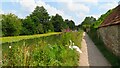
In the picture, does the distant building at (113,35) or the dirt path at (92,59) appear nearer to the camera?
the dirt path at (92,59)

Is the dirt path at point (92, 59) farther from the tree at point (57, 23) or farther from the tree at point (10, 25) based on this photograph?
the tree at point (57, 23)

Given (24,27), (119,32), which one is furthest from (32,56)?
(24,27)

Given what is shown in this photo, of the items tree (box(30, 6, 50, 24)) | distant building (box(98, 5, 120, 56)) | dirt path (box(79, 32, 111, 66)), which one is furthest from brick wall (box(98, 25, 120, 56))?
tree (box(30, 6, 50, 24))

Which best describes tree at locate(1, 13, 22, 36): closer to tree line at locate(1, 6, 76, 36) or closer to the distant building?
tree line at locate(1, 6, 76, 36)

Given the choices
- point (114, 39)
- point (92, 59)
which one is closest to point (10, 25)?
point (114, 39)

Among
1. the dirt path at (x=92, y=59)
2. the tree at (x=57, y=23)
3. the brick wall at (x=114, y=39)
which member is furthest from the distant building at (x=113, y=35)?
the tree at (x=57, y=23)

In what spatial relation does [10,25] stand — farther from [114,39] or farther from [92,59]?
[92,59]

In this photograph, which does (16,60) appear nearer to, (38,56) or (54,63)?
(38,56)

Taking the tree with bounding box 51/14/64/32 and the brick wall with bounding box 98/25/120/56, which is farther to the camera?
the tree with bounding box 51/14/64/32

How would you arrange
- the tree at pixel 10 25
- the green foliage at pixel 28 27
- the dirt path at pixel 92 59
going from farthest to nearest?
the green foliage at pixel 28 27 < the tree at pixel 10 25 < the dirt path at pixel 92 59

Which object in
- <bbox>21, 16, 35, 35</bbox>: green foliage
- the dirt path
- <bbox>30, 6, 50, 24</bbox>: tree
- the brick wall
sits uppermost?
<bbox>30, 6, 50, 24</bbox>: tree

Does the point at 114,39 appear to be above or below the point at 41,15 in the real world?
A: below

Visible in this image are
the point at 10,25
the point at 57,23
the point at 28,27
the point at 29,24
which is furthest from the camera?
the point at 57,23

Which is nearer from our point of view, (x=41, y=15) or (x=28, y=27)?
(x=28, y=27)
